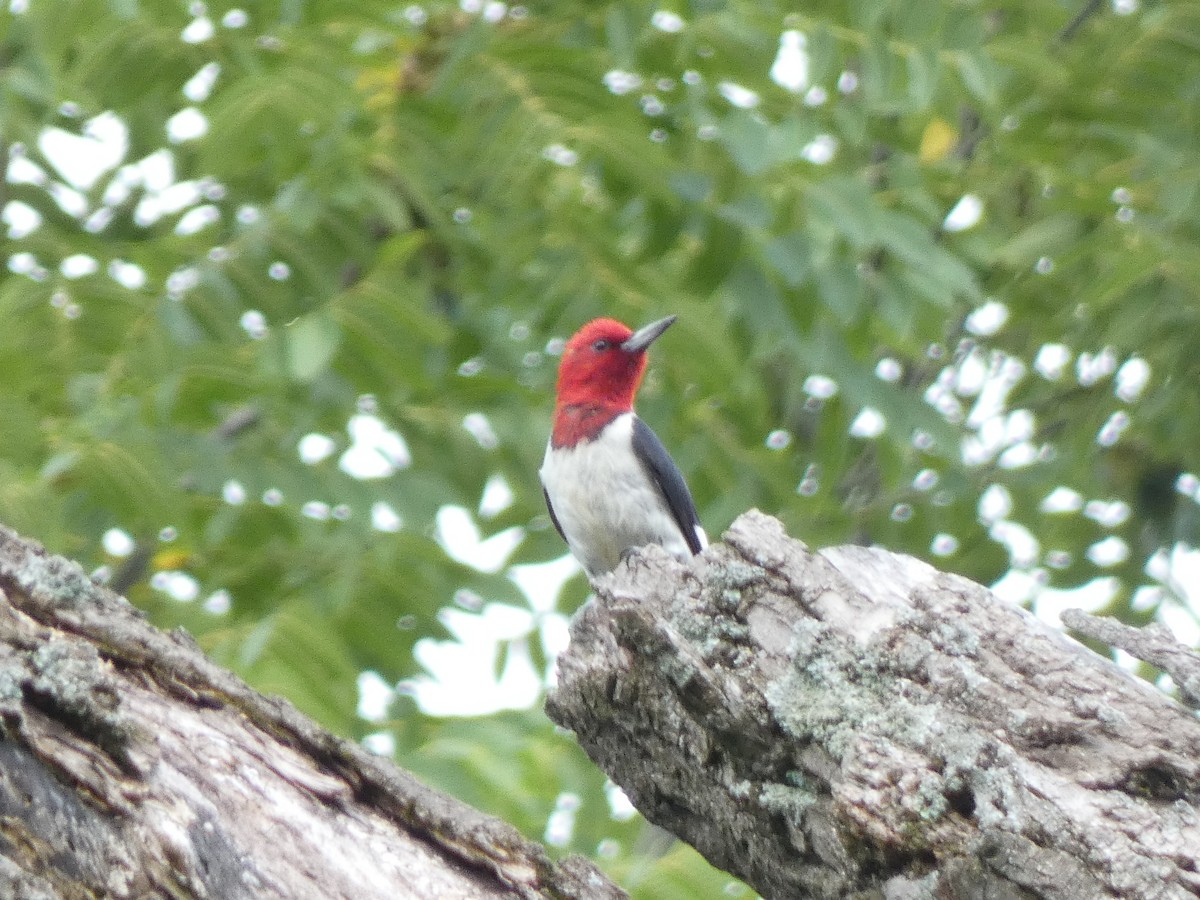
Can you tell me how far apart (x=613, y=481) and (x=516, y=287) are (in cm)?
92

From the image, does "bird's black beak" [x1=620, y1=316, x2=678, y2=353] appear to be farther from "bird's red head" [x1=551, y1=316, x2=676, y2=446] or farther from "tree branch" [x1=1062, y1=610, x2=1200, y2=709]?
"tree branch" [x1=1062, y1=610, x2=1200, y2=709]

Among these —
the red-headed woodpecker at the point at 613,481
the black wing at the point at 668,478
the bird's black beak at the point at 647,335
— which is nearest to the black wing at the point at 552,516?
the red-headed woodpecker at the point at 613,481

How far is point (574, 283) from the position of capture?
5582 millimetres

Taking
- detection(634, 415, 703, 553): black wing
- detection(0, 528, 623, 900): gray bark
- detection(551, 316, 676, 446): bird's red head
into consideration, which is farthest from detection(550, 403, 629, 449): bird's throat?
detection(0, 528, 623, 900): gray bark

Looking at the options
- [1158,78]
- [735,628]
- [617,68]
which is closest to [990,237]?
[1158,78]

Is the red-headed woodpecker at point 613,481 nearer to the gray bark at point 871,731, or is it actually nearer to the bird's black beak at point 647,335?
the bird's black beak at point 647,335

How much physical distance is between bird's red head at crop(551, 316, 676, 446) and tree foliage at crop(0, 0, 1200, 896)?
13 cm

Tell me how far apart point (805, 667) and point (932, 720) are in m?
0.23

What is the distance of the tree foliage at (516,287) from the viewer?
4875 mm

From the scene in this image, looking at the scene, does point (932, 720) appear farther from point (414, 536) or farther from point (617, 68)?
point (617, 68)

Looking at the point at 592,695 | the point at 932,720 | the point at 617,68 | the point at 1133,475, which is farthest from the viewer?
the point at 1133,475

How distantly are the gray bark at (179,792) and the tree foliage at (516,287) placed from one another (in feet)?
5.90

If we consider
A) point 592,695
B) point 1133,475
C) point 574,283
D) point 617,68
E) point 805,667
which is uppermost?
point 805,667

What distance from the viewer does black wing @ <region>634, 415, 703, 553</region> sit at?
18.3 ft
